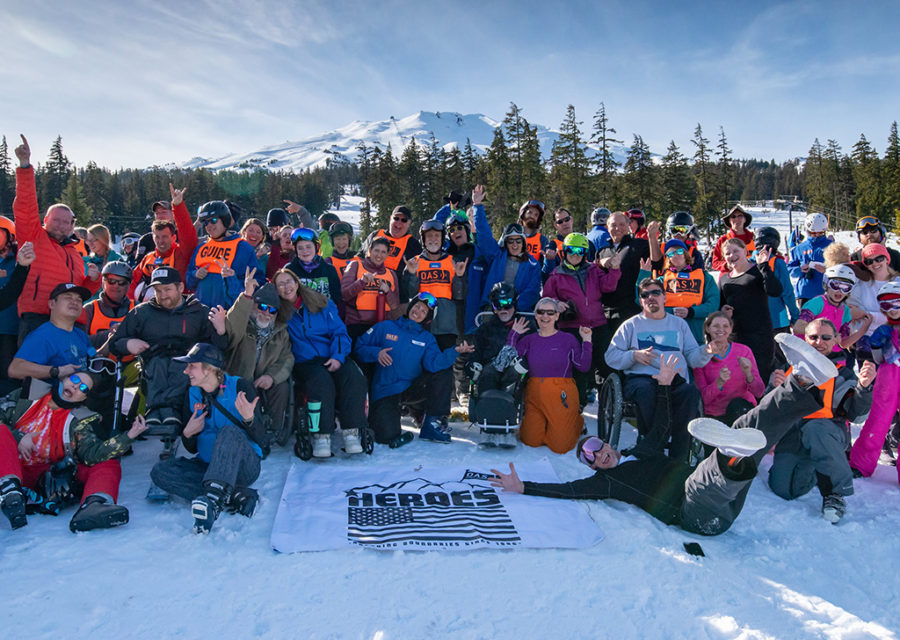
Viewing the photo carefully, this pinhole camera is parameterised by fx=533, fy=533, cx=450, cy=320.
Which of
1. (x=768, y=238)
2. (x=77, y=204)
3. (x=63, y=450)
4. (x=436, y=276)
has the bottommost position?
(x=63, y=450)

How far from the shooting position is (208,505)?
368 centimetres

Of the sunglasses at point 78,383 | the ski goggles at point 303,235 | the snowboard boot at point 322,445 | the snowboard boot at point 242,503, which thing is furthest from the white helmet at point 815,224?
the sunglasses at point 78,383

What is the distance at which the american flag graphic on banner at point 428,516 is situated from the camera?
3666 millimetres

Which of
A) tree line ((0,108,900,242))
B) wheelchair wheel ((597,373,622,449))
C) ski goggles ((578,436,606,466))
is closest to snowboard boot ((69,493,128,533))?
ski goggles ((578,436,606,466))

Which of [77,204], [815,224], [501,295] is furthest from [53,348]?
[77,204]

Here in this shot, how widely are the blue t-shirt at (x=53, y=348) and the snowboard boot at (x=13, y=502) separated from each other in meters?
1.22

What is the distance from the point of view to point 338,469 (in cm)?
485

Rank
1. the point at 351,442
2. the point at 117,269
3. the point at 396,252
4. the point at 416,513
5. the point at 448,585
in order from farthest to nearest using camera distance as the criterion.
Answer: the point at 396,252 → the point at 117,269 → the point at 351,442 → the point at 416,513 → the point at 448,585

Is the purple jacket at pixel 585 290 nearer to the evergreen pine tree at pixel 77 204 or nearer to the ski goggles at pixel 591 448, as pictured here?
the ski goggles at pixel 591 448

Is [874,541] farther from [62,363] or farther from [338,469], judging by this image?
[62,363]

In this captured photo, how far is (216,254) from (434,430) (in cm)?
316

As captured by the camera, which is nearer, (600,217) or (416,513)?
(416,513)

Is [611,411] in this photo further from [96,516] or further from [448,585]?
[96,516]

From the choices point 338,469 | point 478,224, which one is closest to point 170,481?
point 338,469
